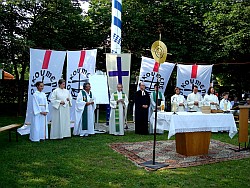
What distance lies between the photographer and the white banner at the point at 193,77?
39.7 ft

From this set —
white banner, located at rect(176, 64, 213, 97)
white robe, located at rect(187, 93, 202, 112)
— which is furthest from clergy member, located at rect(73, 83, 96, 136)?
white banner, located at rect(176, 64, 213, 97)

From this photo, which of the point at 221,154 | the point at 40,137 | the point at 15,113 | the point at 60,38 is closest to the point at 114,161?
the point at 221,154

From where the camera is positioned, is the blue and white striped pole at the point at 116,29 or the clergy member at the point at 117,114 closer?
the clergy member at the point at 117,114

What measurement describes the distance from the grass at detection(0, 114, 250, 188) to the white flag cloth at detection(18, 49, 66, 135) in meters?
2.61

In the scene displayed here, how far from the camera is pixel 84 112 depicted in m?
9.77

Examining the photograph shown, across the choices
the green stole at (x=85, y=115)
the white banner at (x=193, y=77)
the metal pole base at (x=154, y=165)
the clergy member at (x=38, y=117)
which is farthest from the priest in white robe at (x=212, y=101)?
the clergy member at (x=38, y=117)

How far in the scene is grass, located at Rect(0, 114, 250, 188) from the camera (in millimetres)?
4836

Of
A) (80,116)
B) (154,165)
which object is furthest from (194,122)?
(80,116)

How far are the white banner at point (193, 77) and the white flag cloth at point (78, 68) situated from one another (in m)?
3.65

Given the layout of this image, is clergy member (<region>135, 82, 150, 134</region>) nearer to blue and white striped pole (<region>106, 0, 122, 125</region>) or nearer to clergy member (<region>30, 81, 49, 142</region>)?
blue and white striped pole (<region>106, 0, 122, 125</region>)

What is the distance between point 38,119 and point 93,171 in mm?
3777

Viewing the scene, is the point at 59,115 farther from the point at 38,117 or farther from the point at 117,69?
the point at 117,69

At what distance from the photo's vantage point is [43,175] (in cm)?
518

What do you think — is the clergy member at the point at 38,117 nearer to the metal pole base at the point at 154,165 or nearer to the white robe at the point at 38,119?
the white robe at the point at 38,119
